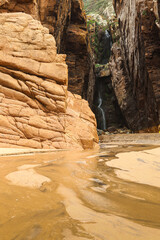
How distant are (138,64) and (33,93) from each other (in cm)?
1598

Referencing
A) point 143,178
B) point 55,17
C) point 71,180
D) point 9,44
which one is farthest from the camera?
point 55,17

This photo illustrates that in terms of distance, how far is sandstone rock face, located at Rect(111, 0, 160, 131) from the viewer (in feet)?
52.5

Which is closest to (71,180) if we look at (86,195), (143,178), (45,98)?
(86,195)

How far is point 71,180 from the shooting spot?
1473mm

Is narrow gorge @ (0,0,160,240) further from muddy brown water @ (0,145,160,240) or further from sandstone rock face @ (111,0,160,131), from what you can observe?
sandstone rock face @ (111,0,160,131)

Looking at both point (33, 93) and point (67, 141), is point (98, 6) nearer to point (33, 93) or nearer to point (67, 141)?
point (33, 93)

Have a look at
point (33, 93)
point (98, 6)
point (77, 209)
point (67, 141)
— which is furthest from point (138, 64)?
point (98, 6)

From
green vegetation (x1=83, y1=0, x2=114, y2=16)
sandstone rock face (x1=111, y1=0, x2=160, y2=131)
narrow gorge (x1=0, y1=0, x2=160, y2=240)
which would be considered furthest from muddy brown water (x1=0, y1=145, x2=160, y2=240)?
green vegetation (x1=83, y1=0, x2=114, y2=16)

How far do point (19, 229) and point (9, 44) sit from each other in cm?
731

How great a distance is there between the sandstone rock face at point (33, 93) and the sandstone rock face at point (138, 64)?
40.9ft

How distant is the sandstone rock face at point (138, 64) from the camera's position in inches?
630

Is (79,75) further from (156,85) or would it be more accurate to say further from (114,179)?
(114,179)

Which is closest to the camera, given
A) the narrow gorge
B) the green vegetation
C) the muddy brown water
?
the muddy brown water

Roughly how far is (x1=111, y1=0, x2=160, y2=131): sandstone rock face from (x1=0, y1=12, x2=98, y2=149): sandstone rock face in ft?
40.9
